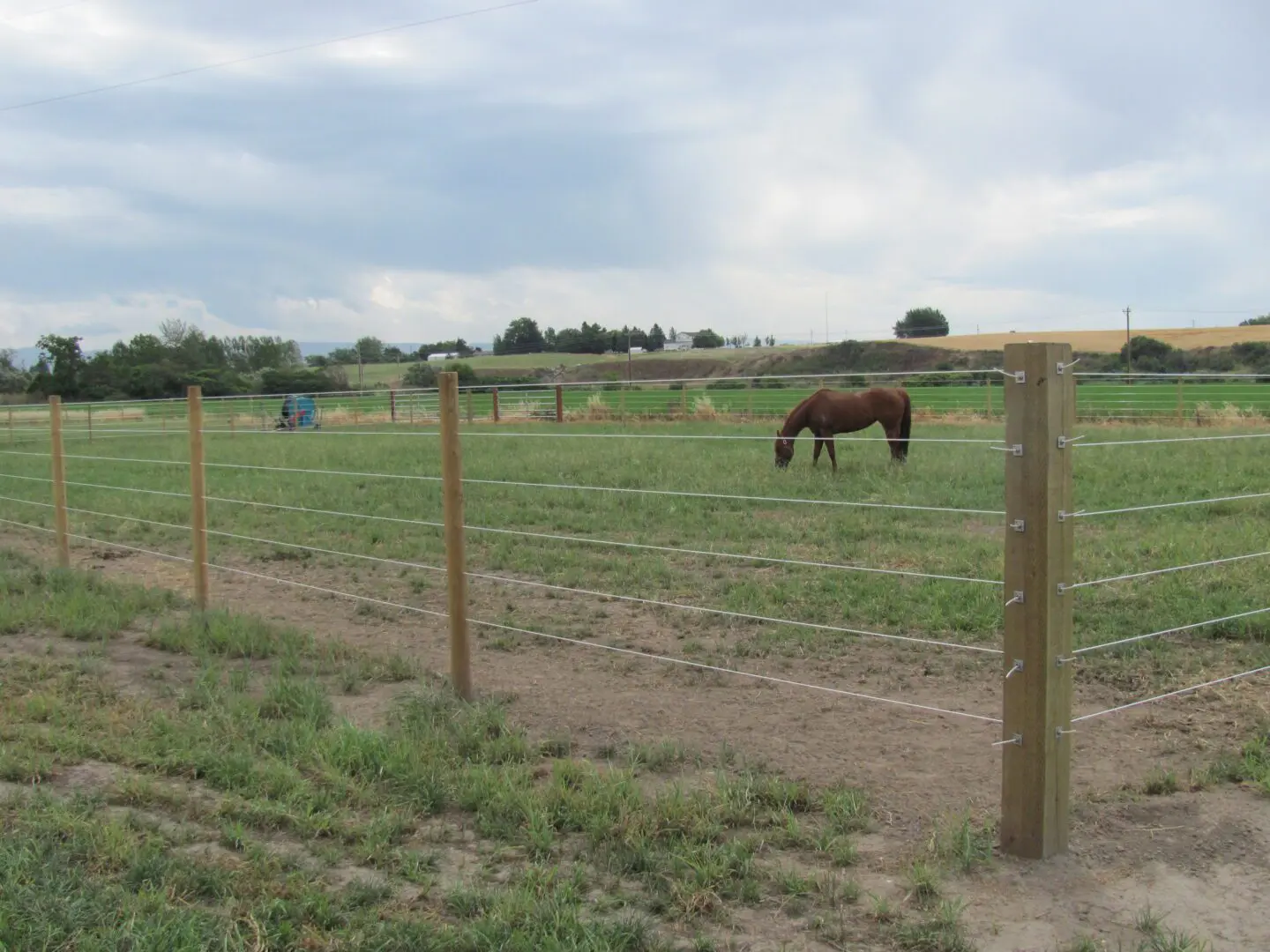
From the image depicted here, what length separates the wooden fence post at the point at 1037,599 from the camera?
9.48ft

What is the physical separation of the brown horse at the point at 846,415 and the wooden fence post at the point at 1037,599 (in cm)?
933

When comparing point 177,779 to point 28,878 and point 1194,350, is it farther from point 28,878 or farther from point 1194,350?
point 1194,350

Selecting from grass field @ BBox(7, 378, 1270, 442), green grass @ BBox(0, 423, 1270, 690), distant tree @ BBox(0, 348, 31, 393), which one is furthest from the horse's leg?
distant tree @ BBox(0, 348, 31, 393)

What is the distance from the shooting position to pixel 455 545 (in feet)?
15.4

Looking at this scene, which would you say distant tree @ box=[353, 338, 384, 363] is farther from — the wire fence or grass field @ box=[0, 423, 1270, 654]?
grass field @ box=[0, 423, 1270, 654]

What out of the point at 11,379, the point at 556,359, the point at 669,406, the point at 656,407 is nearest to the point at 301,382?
the point at 656,407

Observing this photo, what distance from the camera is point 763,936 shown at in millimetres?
2645

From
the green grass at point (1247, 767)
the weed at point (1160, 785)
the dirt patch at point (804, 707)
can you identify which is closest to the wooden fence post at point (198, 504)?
the dirt patch at point (804, 707)

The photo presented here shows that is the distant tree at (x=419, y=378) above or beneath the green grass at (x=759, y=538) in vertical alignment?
above

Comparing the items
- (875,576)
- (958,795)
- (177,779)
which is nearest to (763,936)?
(958,795)

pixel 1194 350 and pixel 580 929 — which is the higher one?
pixel 1194 350

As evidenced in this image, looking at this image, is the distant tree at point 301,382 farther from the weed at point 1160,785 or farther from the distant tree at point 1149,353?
the weed at point 1160,785

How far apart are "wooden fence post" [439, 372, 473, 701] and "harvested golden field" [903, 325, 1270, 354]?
1212 inches

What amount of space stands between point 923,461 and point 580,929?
405 inches
